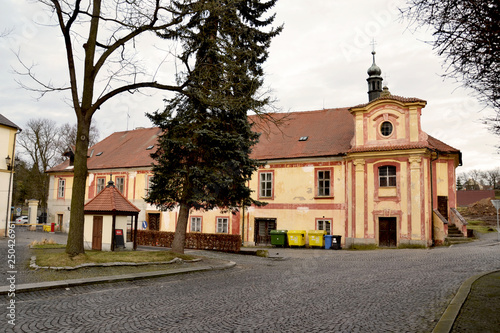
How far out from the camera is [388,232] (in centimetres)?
2552

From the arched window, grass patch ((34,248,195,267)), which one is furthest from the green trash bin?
grass patch ((34,248,195,267))

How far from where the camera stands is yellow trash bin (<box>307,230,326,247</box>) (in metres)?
26.4

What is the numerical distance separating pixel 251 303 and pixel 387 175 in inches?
770

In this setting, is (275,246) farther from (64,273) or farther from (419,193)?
(64,273)

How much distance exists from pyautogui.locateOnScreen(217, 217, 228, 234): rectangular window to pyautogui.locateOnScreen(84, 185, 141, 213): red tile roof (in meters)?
11.6

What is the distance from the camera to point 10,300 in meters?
8.37

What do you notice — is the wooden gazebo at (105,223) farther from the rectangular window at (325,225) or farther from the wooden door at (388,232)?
the wooden door at (388,232)

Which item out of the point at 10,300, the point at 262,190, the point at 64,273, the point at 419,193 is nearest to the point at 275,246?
the point at 262,190

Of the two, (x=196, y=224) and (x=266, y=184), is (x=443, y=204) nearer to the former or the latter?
(x=266, y=184)

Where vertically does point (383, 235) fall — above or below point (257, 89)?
below

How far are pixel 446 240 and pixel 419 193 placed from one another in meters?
3.20

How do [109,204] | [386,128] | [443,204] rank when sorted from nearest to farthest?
[109,204], [386,128], [443,204]

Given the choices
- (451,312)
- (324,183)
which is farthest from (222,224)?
(451,312)

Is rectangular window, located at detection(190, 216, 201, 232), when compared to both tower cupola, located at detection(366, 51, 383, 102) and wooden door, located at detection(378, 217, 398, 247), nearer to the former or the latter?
wooden door, located at detection(378, 217, 398, 247)
